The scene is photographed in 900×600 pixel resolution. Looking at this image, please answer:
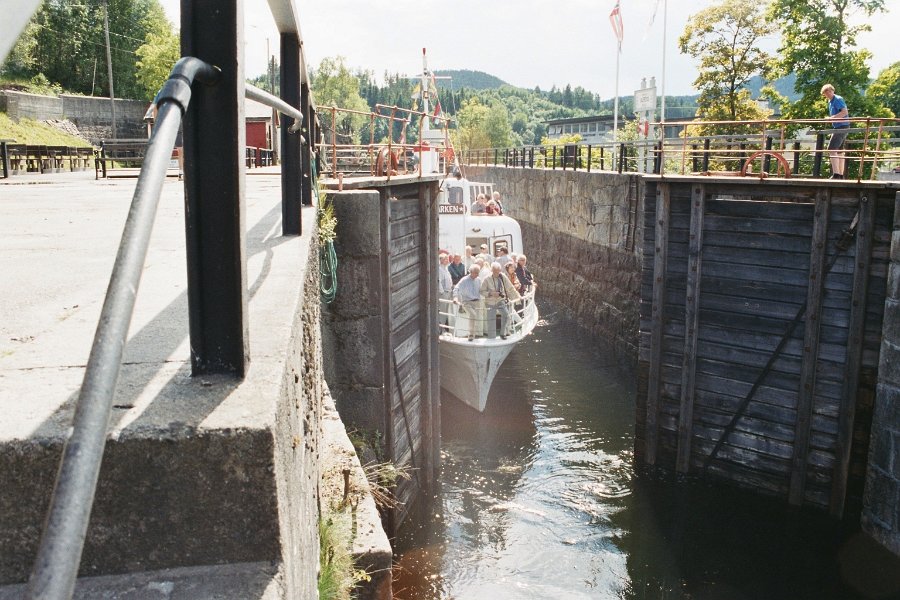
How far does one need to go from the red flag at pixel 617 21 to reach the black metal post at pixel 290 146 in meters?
28.5

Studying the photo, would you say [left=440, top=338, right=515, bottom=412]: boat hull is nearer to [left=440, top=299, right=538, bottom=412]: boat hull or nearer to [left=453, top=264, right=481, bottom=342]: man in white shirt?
[left=440, top=299, right=538, bottom=412]: boat hull

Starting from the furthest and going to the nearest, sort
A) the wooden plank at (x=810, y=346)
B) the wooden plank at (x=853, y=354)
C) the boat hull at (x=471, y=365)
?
the boat hull at (x=471, y=365) < the wooden plank at (x=810, y=346) < the wooden plank at (x=853, y=354)

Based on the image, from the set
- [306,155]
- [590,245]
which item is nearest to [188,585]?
[306,155]

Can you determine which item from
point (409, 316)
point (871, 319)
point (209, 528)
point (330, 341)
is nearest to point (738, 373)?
point (871, 319)

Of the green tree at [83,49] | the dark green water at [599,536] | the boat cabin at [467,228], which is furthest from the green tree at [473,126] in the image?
the dark green water at [599,536]

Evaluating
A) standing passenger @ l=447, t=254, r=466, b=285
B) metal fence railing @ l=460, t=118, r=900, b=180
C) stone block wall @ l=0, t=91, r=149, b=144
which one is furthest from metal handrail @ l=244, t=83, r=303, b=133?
stone block wall @ l=0, t=91, r=149, b=144

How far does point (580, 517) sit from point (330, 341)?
5184 millimetres

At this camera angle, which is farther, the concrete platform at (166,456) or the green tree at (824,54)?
the green tree at (824,54)

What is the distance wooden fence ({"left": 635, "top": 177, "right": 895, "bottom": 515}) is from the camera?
9727 mm

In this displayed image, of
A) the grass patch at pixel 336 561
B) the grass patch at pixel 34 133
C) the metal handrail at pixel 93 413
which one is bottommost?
the grass patch at pixel 336 561

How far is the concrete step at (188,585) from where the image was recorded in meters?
1.33

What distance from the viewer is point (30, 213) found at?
7.08 m

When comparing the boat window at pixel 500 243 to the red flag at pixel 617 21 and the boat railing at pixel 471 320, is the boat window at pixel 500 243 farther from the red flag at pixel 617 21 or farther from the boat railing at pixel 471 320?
the red flag at pixel 617 21

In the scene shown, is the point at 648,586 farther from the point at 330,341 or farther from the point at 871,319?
the point at 330,341
